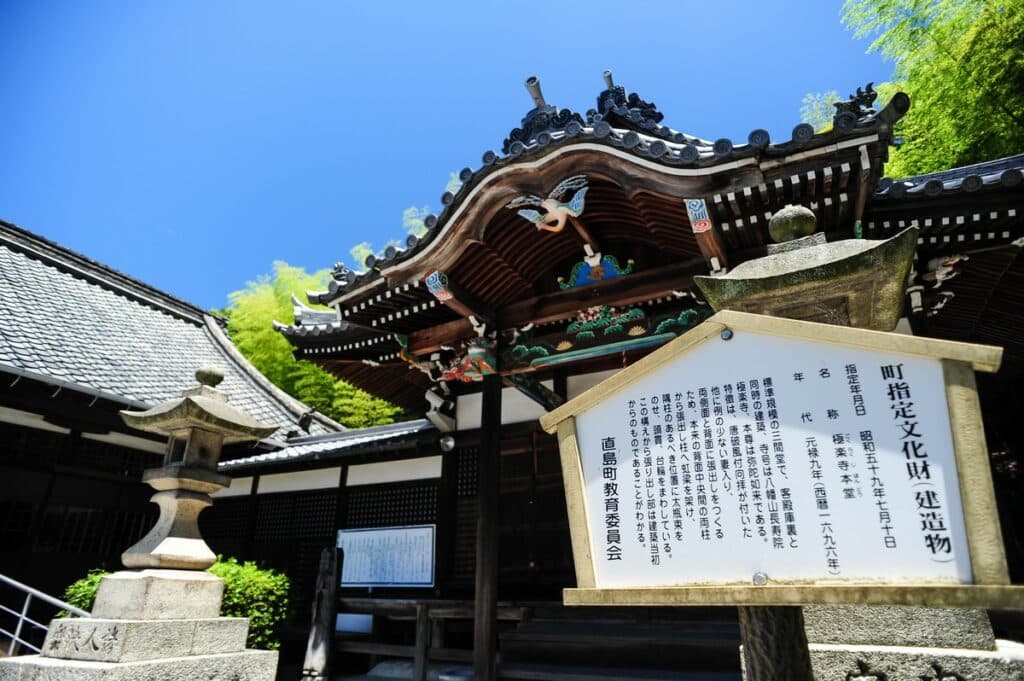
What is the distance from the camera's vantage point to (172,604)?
17.1 ft

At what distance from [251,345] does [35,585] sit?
545 inches

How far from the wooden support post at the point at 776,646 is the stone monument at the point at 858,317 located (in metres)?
0.04

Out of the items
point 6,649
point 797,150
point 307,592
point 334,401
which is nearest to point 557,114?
point 797,150

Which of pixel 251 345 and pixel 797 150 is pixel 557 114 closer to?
pixel 797 150

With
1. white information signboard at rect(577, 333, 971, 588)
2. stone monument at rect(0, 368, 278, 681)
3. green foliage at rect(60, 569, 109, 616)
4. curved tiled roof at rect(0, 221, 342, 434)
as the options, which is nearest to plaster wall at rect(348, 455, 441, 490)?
stone monument at rect(0, 368, 278, 681)

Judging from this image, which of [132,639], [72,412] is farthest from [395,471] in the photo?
[72,412]

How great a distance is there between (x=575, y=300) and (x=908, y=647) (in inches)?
168

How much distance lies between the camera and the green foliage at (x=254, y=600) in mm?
7160

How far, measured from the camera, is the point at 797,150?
4.63m

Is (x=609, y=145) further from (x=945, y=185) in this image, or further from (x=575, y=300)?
(x=945, y=185)

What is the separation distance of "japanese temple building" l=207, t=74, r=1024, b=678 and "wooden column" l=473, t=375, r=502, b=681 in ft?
0.08

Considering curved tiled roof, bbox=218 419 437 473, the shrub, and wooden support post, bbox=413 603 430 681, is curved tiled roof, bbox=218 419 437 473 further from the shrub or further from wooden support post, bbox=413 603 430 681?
wooden support post, bbox=413 603 430 681

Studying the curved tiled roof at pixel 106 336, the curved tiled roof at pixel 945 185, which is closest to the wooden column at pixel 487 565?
the curved tiled roof at pixel 945 185

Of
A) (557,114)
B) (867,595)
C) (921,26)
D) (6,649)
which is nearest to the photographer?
(867,595)
